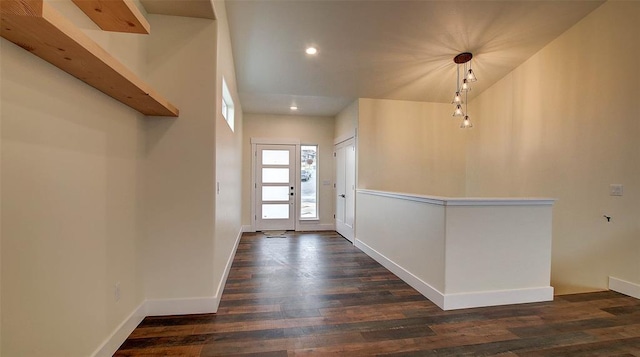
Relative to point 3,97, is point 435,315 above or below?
below

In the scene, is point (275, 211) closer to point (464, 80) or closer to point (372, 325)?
point (372, 325)

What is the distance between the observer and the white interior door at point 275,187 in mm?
6066

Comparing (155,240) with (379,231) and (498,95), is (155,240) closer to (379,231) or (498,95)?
(379,231)

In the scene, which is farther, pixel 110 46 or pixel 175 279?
pixel 175 279

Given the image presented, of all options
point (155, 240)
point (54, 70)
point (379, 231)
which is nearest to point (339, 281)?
point (379, 231)

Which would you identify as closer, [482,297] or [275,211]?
[482,297]

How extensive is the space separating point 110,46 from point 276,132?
14.2ft

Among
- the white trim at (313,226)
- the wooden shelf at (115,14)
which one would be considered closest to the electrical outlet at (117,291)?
the wooden shelf at (115,14)

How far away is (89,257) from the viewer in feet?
5.22

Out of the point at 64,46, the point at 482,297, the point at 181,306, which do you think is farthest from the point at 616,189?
the point at 64,46

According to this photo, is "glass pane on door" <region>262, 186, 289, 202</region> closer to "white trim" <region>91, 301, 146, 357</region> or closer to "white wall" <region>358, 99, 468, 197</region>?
"white wall" <region>358, 99, 468, 197</region>

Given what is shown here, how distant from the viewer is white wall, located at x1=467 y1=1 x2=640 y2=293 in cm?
287

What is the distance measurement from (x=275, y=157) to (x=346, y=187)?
180cm

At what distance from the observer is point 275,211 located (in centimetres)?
615
